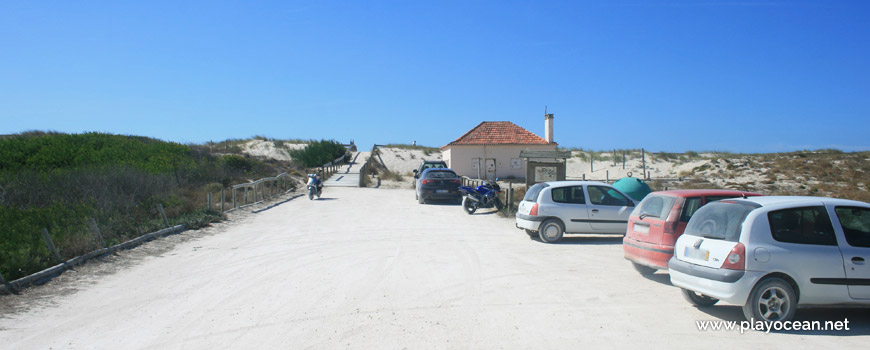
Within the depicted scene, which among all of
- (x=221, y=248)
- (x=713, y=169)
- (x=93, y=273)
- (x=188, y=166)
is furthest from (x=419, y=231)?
(x=713, y=169)

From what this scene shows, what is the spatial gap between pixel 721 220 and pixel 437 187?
16.7m

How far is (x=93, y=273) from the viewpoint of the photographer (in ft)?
29.3

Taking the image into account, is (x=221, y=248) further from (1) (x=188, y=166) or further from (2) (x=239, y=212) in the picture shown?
(1) (x=188, y=166)

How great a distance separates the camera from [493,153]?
124ft

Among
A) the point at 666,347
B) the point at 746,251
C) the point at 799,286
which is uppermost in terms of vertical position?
the point at 746,251

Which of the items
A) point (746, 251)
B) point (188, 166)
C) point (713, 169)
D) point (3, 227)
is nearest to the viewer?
point (746, 251)

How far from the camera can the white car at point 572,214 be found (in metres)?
12.2

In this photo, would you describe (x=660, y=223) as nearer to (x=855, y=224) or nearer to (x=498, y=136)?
(x=855, y=224)

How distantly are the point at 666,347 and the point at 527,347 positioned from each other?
4.35ft

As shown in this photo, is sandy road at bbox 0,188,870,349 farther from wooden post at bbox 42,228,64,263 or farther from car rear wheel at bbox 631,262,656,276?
wooden post at bbox 42,228,64,263

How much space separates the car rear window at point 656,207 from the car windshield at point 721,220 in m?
1.48

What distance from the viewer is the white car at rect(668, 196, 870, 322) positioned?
Answer: 566cm

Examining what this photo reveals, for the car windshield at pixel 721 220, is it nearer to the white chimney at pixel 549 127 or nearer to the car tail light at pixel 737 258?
the car tail light at pixel 737 258

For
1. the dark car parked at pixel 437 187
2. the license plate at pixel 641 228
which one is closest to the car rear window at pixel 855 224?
the license plate at pixel 641 228
